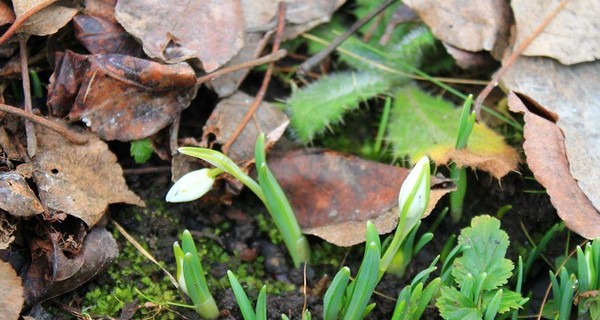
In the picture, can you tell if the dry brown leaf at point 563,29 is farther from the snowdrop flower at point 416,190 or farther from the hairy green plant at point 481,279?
the snowdrop flower at point 416,190

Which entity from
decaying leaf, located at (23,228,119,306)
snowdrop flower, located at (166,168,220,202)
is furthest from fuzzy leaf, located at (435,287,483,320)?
decaying leaf, located at (23,228,119,306)

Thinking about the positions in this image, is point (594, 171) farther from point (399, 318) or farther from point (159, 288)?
point (159, 288)

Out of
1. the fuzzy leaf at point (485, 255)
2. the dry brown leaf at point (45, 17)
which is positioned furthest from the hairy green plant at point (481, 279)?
the dry brown leaf at point (45, 17)

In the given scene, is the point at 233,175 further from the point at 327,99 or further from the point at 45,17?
the point at 45,17

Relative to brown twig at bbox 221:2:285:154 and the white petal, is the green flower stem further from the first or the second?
brown twig at bbox 221:2:285:154

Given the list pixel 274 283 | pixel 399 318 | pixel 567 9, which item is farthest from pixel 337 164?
pixel 567 9

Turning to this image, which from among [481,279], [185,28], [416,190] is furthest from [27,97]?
[481,279]
